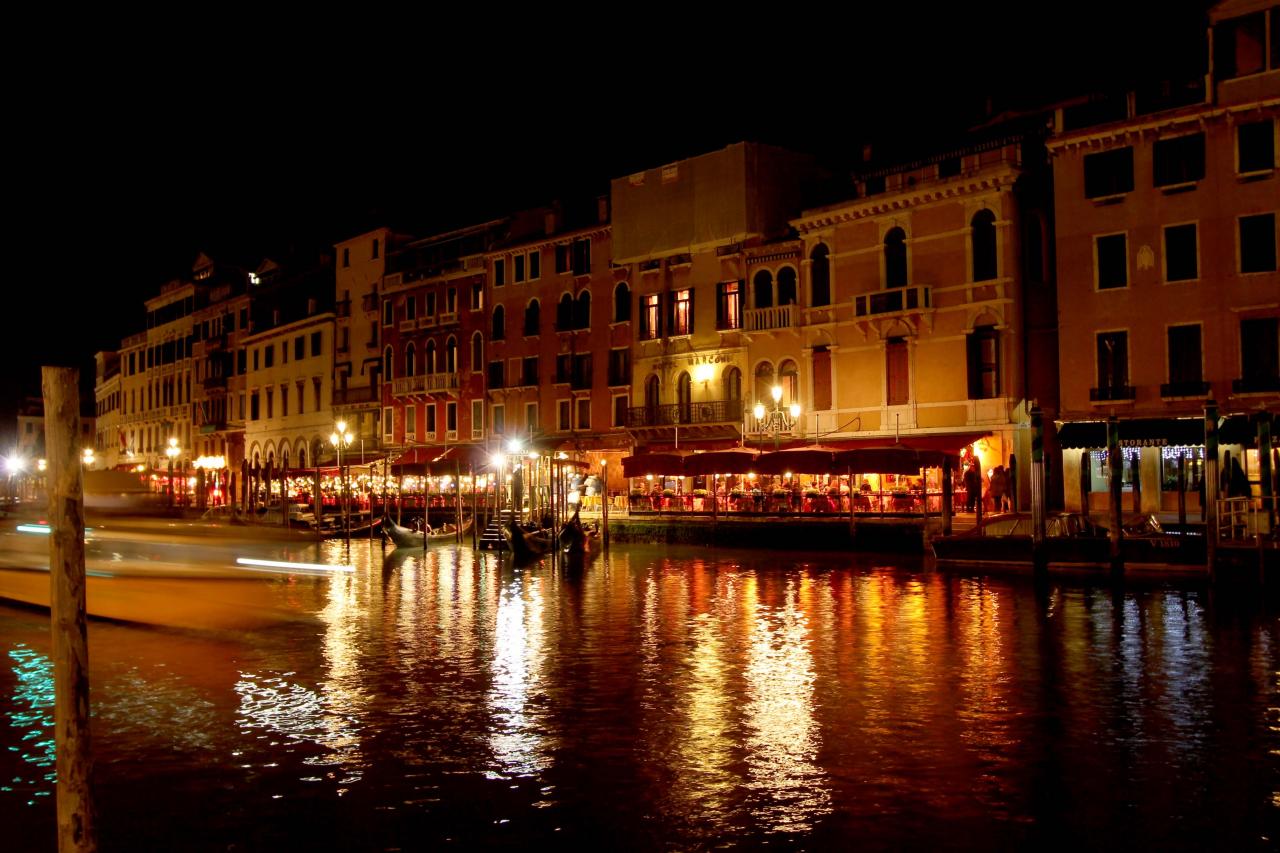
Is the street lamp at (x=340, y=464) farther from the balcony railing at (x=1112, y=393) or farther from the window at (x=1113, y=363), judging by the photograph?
the window at (x=1113, y=363)

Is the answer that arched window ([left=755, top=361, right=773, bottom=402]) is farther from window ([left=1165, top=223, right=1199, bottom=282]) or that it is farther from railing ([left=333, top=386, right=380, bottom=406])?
railing ([left=333, top=386, right=380, bottom=406])

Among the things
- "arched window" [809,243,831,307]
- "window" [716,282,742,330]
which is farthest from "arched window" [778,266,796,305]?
"window" [716,282,742,330]

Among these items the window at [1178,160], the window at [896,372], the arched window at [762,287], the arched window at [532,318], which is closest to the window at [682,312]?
the arched window at [762,287]

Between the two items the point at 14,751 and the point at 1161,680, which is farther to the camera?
the point at 1161,680

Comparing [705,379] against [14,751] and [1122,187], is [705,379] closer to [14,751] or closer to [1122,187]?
[1122,187]

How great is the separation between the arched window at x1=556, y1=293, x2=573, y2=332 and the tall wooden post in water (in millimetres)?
42465

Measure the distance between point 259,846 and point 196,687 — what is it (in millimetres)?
6070

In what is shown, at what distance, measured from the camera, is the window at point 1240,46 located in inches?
1171

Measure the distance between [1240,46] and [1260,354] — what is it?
25.0 feet

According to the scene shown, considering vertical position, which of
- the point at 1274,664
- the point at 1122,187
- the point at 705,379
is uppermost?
the point at 1122,187

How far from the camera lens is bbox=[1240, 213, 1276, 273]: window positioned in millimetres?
30031

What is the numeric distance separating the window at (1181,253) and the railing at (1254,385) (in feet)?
9.86

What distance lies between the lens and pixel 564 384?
48.8m

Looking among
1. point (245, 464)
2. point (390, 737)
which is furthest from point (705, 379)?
point (390, 737)
